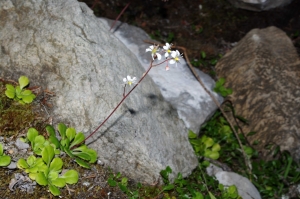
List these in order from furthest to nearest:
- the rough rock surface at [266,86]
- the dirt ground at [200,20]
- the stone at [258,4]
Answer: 1. the stone at [258,4]
2. the dirt ground at [200,20]
3. the rough rock surface at [266,86]

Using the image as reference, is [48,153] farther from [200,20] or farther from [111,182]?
[200,20]

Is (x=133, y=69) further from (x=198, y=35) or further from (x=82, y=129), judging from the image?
(x=198, y=35)

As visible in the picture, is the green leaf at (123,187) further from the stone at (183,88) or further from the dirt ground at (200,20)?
the dirt ground at (200,20)

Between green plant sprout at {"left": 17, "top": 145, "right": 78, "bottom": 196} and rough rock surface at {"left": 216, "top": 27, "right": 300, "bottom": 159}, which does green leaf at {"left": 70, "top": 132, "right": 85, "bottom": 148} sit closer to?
green plant sprout at {"left": 17, "top": 145, "right": 78, "bottom": 196}

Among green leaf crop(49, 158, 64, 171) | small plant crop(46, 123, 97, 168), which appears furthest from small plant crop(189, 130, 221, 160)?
green leaf crop(49, 158, 64, 171)

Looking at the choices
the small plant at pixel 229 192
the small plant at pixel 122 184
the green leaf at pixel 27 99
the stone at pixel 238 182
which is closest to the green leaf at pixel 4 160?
the green leaf at pixel 27 99

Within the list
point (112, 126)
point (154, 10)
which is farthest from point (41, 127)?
point (154, 10)

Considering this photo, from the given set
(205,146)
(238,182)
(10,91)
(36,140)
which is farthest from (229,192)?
(10,91)
